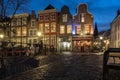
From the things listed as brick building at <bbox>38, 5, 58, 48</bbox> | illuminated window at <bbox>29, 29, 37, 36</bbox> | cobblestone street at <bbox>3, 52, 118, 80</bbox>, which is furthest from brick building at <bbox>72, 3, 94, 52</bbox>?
cobblestone street at <bbox>3, 52, 118, 80</bbox>

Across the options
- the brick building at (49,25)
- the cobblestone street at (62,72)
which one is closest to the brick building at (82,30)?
the brick building at (49,25)

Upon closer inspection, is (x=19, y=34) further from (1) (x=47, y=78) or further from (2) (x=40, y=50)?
(1) (x=47, y=78)

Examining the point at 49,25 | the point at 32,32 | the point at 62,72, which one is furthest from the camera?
the point at 32,32

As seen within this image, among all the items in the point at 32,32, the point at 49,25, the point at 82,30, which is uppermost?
the point at 49,25

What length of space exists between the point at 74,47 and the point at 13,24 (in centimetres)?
1687

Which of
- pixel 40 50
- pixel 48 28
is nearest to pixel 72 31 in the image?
pixel 48 28

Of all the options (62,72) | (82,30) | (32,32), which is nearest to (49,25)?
(32,32)

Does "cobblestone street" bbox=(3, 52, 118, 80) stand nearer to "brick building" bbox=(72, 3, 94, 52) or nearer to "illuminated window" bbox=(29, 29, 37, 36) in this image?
"brick building" bbox=(72, 3, 94, 52)

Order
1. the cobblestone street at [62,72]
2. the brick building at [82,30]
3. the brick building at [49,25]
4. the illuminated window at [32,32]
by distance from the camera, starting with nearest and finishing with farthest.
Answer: the cobblestone street at [62,72] → the brick building at [82,30] → the brick building at [49,25] → the illuminated window at [32,32]

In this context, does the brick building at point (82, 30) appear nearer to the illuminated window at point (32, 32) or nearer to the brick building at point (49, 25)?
the brick building at point (49, 25)

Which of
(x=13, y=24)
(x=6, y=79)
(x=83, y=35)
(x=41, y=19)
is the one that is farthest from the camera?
(x=13, y=24)

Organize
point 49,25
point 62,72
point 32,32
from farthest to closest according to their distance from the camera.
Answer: point 32,32 → point 49,25 → point 62,72

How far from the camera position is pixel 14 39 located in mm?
48094

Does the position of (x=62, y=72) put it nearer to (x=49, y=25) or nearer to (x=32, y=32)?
(x=49, y=25)
